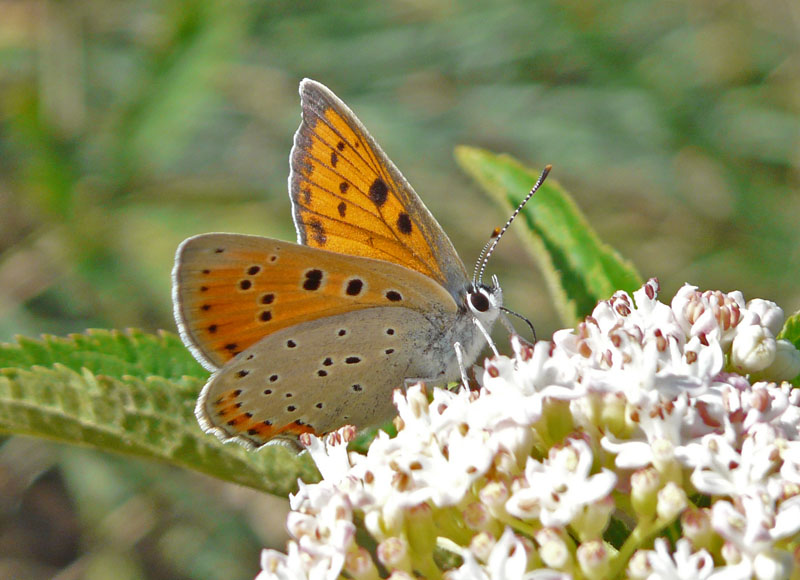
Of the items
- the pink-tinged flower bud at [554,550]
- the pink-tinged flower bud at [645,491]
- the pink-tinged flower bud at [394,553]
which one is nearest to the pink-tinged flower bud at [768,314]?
the pink-tinged flower bud at [645,491]

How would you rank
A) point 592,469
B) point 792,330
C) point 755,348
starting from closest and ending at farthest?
point 592,469, point 755,348, point 792,330

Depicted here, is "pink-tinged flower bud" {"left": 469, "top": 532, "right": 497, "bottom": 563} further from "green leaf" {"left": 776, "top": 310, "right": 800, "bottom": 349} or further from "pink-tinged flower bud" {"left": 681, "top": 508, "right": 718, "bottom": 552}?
"green leaf" {"left": 776, "top": 310, "right": 800, "bottom": 349}

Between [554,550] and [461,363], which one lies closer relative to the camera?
[554,550]

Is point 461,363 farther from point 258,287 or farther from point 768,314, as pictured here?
point 768,314

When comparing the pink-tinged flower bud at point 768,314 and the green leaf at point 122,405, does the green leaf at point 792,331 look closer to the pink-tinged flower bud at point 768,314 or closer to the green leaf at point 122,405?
the pink-tinged flower bud at point 768,314

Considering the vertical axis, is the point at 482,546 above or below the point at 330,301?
below

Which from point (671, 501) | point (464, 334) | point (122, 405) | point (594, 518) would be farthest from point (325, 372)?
point (671, 501)

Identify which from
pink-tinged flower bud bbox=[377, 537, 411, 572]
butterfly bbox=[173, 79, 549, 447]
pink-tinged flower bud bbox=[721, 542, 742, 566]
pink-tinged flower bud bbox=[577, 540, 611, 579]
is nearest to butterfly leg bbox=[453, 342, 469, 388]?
butterfly bbox=[173, 79, 549, 447]
